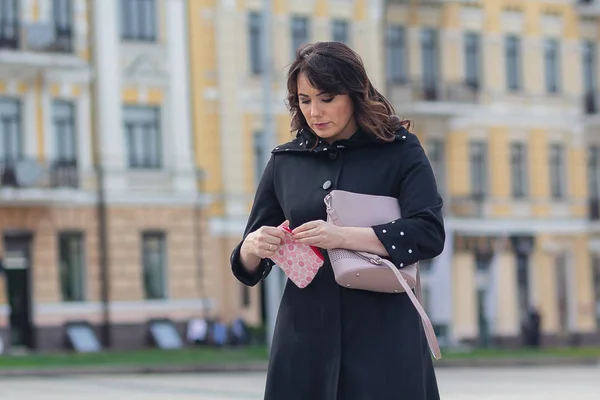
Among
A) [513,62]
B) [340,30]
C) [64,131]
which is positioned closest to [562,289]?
[513,62]

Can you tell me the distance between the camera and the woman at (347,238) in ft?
16.6

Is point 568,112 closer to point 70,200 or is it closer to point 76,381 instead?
point 70,200

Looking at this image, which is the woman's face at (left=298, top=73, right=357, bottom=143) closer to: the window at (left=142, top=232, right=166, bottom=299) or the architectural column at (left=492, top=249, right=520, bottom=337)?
the window at (left=142, top=232, right=166, bottom=299)

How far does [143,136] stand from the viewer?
42.9m

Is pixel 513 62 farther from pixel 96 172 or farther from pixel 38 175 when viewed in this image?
pixel 38 175

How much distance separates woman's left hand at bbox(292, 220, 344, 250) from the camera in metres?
5.00

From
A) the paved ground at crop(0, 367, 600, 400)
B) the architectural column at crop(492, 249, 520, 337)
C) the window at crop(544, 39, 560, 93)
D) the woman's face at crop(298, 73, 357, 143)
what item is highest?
the window at crop(544, 39, 560, 93)

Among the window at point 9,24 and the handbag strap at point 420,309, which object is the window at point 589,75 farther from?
the handbag strap at point 420,309

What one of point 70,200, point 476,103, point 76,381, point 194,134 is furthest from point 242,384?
point 476,103

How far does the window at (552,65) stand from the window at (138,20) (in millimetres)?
16608

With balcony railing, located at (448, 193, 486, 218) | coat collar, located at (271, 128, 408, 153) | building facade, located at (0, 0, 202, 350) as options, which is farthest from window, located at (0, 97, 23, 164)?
coat collar, located at (271, 128, 408, 153)

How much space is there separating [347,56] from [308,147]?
1.16 ft

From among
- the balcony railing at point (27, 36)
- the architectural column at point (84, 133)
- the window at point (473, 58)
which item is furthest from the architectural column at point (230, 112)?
the window at point (473, 58)

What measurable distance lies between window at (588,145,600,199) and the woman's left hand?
5045 cm
